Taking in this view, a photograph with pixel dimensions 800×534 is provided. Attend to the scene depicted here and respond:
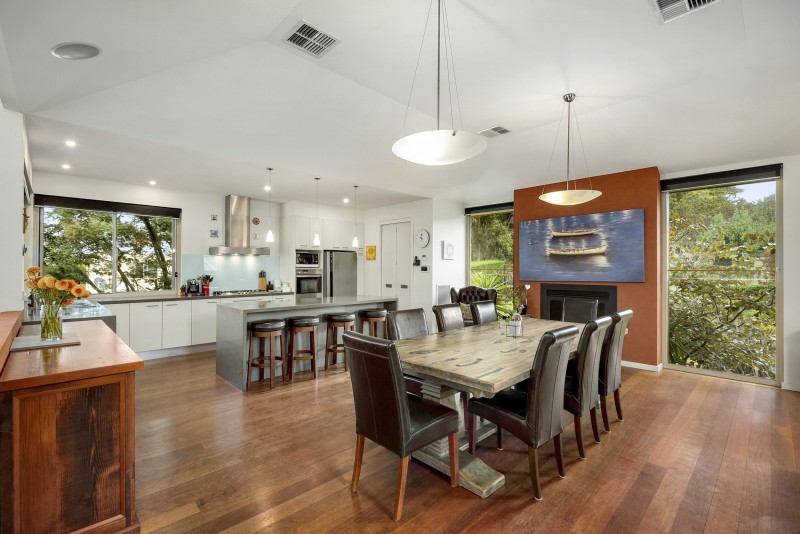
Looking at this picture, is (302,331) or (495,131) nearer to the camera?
(302,331)

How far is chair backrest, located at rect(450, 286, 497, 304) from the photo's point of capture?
6262 mm

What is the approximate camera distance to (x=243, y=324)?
3.95 m

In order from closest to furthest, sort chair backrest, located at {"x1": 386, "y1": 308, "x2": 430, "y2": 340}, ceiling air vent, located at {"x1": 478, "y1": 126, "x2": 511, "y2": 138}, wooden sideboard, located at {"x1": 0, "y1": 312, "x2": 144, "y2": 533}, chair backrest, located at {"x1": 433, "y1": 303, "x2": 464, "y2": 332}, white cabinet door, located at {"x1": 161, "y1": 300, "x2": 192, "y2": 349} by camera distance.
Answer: wooden sideboard, located at {"x1": 0, "y1": 312, "x2": 144, "y2": 533}, chair backrest, located at {"x1": 386, "y1": 308, "x2": 430, "y2": 340}, chair backrest, located at {"x1": 433, "y1": 303, "x2": 464, "y2": 332}, ceiling air vent, located at {"x1": 478, "y1": 126, "x2": 511, "y2": 138}, white cabinet door, located at {"x1": 161, "y1": 300, "x2": 192, "y2": 349}

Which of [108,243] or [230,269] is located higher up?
[108,243]

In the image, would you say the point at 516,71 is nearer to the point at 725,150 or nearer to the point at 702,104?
the point at 702,104


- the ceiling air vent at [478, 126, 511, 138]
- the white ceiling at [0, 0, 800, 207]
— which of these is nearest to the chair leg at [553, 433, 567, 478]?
the white ceiling at [0, 0, 800, 207]

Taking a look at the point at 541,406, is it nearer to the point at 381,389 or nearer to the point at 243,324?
the point at 381,389

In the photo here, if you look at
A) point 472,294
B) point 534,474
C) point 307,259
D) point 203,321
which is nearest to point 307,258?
point 307,259

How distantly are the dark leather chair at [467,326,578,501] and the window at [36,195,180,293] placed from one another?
5537 millimetres

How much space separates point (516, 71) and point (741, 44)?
1606mm

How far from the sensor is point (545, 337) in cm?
202

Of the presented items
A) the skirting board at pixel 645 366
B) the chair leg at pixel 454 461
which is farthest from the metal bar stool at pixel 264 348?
the skirting board at pixel 645 366

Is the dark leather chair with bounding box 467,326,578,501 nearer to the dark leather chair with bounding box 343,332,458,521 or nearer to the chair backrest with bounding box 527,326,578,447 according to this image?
the chair backrest with bounding box 527,326,578,447

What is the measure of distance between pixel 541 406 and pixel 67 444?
2268 millimetres
